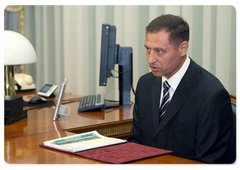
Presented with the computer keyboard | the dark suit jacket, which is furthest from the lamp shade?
the dark suit jacket

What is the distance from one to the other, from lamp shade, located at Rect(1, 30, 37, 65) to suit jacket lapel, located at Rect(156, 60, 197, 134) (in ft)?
4.54

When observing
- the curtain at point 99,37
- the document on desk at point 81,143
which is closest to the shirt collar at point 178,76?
the document on desk at point 81,143

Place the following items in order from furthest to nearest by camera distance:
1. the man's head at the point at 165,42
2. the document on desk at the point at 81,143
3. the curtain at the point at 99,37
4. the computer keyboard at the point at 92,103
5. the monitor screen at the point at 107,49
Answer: the curtain at the point at 99,37 → the monitor screen at the point at 107,49 → the computer keyboard at the point at 92,103 → the man's head at the point at 165,42 → the document on desk at the point at 81,143

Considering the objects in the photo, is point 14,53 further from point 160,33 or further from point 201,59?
point 201,59

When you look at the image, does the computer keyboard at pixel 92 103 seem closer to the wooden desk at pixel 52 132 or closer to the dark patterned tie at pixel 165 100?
the wooden desk at pixel 52 132

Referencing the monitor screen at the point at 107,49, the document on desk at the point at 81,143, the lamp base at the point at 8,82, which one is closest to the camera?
the document on desk at the point at 81,143

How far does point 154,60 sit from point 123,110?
0.93 meters

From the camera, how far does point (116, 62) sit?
2736 mm

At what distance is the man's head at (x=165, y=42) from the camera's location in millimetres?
1712

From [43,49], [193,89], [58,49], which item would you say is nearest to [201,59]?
[193,89]

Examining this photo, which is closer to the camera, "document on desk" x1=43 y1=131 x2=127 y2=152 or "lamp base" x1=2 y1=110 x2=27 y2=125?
"document on desk" x1=43 y1=131 x2=127 y2=152

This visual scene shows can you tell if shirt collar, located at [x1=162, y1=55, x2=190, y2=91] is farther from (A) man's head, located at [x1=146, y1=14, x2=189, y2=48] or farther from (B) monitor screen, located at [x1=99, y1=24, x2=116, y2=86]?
(B) monitor screen, located at [x1=99, y1=24, x2=116, y2=86]

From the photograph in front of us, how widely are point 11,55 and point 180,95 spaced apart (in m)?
1.47

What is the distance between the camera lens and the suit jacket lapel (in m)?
1.75
